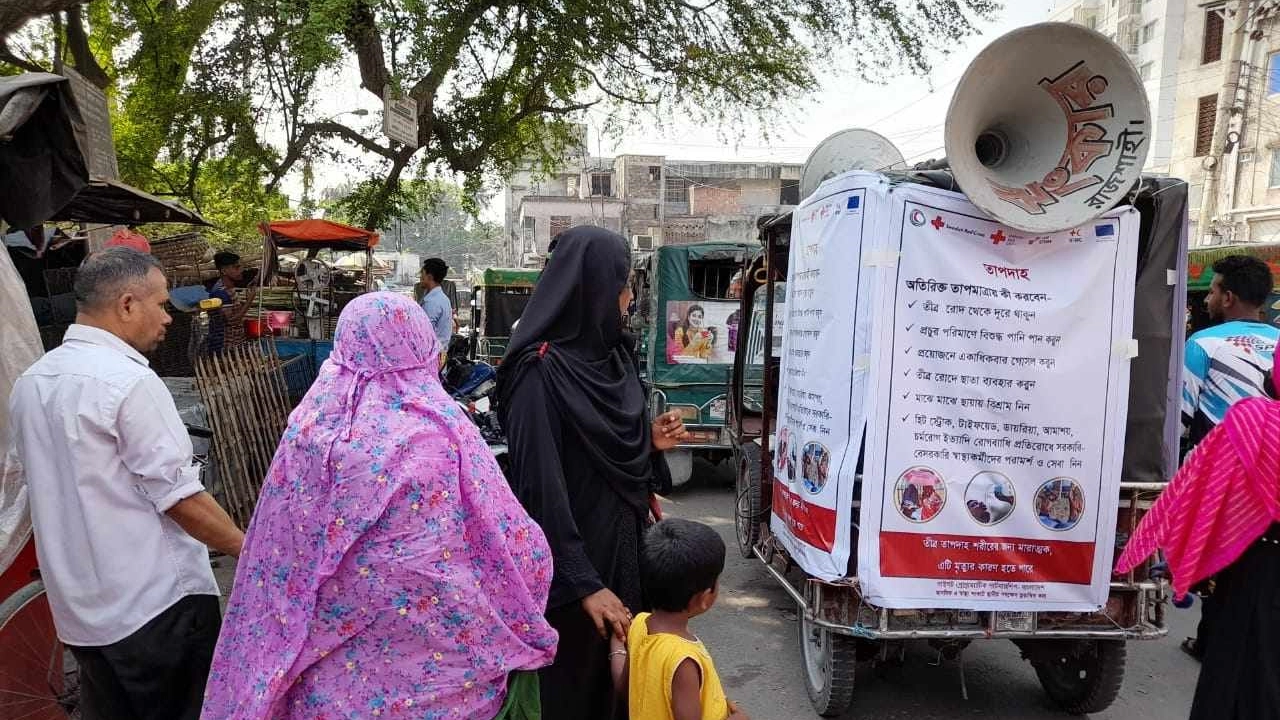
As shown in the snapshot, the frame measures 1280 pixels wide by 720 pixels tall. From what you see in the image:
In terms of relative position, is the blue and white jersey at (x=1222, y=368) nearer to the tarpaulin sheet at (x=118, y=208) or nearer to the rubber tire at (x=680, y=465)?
the rubber tire at (x=680, y=465)

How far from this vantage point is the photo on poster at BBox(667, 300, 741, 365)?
325 inches

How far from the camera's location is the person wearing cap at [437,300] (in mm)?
8609

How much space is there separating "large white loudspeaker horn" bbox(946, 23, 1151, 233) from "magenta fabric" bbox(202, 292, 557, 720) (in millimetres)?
2129

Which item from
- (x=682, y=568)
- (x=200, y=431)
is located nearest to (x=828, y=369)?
(x=682, y=568)

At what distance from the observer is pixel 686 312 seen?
831cm

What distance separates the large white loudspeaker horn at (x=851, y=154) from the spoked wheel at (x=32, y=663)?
400cm

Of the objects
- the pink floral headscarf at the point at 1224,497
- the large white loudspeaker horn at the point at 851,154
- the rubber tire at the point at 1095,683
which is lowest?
the rubber tire at the point at 1095,683

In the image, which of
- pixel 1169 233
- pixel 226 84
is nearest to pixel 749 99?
pixel 226 84

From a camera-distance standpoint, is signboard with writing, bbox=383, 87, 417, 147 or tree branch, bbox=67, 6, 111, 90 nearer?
signboard with writing, bbox=383, 87, 417, 147

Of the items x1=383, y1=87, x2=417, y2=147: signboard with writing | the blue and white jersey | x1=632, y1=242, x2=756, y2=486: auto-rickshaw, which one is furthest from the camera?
x1=632, y1=242, x2=756, y2=486: auto-rickshaw

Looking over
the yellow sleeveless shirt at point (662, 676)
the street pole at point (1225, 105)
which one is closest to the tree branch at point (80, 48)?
the yellow sleeveless shirt at point (662, 676)

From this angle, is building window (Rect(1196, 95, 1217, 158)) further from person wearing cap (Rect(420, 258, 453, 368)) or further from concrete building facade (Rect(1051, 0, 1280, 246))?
person wearing cap (Rect(420, 258, 453, 368))

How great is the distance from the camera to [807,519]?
3.45m

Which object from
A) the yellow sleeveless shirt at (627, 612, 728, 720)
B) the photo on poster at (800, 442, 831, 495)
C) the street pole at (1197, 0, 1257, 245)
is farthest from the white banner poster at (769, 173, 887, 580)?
the street pole at (1197, 0, 1257, 245)
